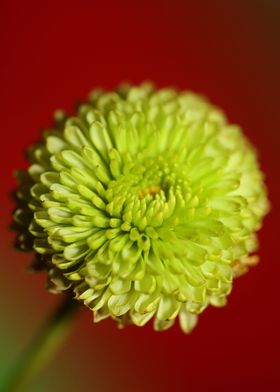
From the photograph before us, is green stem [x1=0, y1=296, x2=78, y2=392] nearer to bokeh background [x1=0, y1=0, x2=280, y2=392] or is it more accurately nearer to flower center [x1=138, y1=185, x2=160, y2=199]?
flower center [x1=138, y1=185, x2=160, y2=199]

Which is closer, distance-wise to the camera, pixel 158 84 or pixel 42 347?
pixel 42 347

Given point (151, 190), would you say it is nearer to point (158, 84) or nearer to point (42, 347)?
point (42, 347)

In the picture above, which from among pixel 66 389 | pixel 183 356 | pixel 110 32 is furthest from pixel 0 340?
pixel 110 32

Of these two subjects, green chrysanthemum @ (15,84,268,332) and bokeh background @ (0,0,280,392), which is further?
bokeh background @ (0,0,280,392)

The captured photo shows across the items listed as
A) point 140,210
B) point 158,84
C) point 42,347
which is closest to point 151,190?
point 140,210

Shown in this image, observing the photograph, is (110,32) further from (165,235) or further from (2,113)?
(165,235)

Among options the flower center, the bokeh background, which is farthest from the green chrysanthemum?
the bokeh background

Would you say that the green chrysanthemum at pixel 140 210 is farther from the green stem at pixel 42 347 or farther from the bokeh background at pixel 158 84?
the bokeh background at pixel 158 84
